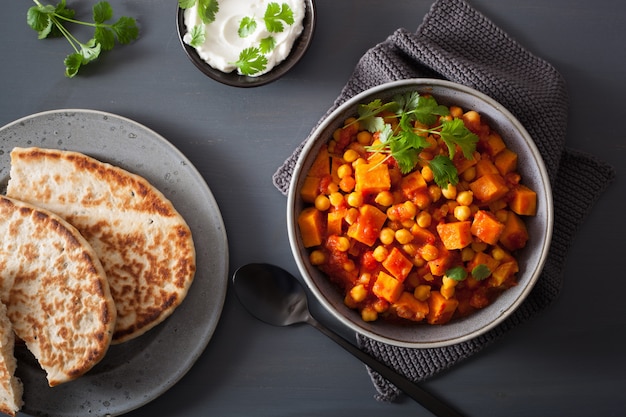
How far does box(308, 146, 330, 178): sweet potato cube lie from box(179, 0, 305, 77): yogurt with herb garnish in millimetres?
507

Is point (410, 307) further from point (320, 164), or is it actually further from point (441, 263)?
point (320, 164)

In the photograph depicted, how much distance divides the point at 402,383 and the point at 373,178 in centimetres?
102

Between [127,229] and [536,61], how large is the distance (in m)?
2.21

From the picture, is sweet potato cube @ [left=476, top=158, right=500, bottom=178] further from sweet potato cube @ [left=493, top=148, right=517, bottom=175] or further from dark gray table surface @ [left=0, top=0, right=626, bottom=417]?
dark gray table surface @ [left=0, top=0, right=626, bottom=417]

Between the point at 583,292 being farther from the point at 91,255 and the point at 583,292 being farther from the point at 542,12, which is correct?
the point at 91,255

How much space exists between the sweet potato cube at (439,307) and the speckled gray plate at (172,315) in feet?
3.28

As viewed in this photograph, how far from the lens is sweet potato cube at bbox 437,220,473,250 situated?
2.54 meters

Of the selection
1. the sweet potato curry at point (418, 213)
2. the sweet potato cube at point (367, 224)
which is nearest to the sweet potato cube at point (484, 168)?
the sweet potato curry at point (418, 213)

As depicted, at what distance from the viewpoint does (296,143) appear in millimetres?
3061

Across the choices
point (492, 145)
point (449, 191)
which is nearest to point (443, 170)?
point (449, 191)

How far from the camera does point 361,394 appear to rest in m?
3.02

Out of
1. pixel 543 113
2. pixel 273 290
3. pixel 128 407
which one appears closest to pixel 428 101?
pixel 543 113

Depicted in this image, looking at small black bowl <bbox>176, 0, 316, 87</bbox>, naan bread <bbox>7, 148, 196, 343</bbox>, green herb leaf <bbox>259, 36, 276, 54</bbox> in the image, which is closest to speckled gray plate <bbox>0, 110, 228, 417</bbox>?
naan bread <bbox>7, 148, 196, 343</bbox>

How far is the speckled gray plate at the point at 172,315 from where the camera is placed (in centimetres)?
291
